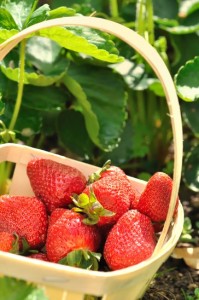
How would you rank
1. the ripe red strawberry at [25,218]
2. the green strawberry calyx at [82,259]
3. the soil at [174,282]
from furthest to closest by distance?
1. the soil at [174,282]
2. the ripe red strawberry at [25,218]
3. the green strawberry calyx at [82,259]

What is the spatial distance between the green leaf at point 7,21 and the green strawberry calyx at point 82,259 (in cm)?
52

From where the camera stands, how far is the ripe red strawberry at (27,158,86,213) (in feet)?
4.77

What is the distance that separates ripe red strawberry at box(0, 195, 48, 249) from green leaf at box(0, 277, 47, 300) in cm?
21

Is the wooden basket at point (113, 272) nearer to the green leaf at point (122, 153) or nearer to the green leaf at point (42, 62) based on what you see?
the green leaf at point (42, 62)

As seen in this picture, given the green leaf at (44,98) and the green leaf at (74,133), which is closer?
the green leaf at (44,98)

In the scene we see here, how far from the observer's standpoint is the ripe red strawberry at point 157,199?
1.42m

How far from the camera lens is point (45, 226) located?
4.75ft

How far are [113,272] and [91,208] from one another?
21cm

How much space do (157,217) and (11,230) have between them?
0.27 meters

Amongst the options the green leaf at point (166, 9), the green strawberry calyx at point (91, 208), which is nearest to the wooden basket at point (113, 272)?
the green strawberry calyx at point (91, 208)

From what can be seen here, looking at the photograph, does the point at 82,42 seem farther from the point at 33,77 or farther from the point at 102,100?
the point at 102,100

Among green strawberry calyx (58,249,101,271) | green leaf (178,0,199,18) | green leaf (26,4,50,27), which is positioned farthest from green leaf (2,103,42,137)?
green strawberry calyx (58,249,101,271)

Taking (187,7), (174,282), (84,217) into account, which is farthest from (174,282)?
(187,7)

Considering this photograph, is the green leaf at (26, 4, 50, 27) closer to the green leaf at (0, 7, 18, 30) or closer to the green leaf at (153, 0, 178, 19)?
the green leaf at (0, 7, 18, 30)
